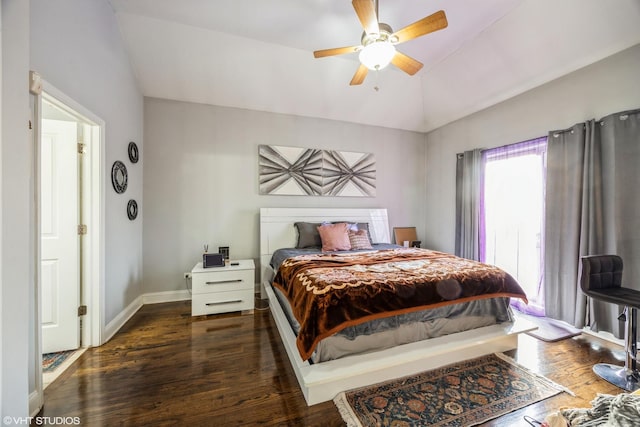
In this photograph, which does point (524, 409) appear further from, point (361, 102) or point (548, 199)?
point (361, 102)

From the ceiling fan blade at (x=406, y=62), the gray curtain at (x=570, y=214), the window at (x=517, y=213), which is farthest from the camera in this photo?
the window at (x=517, y=213)

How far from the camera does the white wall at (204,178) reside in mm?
3133

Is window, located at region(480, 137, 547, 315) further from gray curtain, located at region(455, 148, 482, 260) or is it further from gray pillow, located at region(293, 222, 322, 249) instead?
gray pillow, located at region(293, 222, 322, 249)

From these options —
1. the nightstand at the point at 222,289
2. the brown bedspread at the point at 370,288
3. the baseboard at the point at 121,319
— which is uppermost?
the brown bedspread at the point at 370,288

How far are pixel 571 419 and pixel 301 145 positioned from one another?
3.60 m

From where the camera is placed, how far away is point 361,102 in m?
3.71

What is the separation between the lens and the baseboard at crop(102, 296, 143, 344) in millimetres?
2254

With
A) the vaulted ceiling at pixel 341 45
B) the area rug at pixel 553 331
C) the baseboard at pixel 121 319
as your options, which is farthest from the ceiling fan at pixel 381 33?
the baseboard at pixel 121 319

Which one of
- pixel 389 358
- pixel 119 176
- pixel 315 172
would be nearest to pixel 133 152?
pixel 119 176

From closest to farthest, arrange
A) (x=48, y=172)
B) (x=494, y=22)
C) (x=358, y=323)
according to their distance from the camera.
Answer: (x=358, y=323)
(x=48, y=172)
(x=494, y=22)

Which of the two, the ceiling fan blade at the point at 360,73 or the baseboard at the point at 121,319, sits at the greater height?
the ceiling fan blade at the point at 360,73

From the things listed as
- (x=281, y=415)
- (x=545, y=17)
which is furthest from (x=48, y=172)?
(x=545, y=17)

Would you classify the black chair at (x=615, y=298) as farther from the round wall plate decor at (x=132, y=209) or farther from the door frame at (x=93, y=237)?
the round wall plate decor at (x=132, y=209)

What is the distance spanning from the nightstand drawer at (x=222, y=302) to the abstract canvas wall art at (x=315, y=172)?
1.47 m
